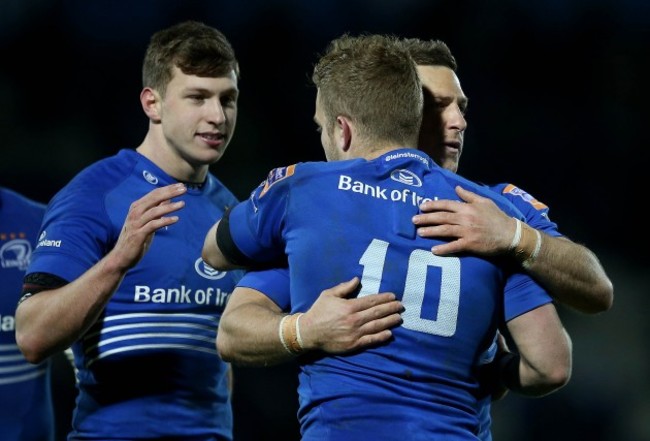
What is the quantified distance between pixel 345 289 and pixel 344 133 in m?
0.55

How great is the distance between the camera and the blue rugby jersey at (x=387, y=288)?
9.62 feet

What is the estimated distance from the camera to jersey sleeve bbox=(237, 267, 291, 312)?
322 cm

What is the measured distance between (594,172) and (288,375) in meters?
2.87

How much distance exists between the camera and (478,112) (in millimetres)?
8148

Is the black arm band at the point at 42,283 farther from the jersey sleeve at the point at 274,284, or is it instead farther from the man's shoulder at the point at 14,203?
the man's shoulder at the point at 14,203

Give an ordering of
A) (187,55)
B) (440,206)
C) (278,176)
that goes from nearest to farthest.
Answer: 1. (440,206)
2. (278,176)
3. (187,55)

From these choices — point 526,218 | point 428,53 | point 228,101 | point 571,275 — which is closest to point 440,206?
point 571,275

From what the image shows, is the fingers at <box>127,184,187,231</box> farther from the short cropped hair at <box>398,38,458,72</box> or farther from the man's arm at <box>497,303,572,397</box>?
the man's arm at <box>497,303,572,397</box>

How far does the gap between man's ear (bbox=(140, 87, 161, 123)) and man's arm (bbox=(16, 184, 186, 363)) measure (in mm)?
909

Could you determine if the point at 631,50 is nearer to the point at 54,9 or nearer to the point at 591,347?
the point at 591,347

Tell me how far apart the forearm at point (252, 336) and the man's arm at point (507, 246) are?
518mm

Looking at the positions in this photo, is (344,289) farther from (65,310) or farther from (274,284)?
(65,310)

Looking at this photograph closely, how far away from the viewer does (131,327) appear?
4.11 m

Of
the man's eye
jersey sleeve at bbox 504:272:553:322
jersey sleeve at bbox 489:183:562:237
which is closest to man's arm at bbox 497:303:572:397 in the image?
jersey sleeve at bbox 504:272:553:322
